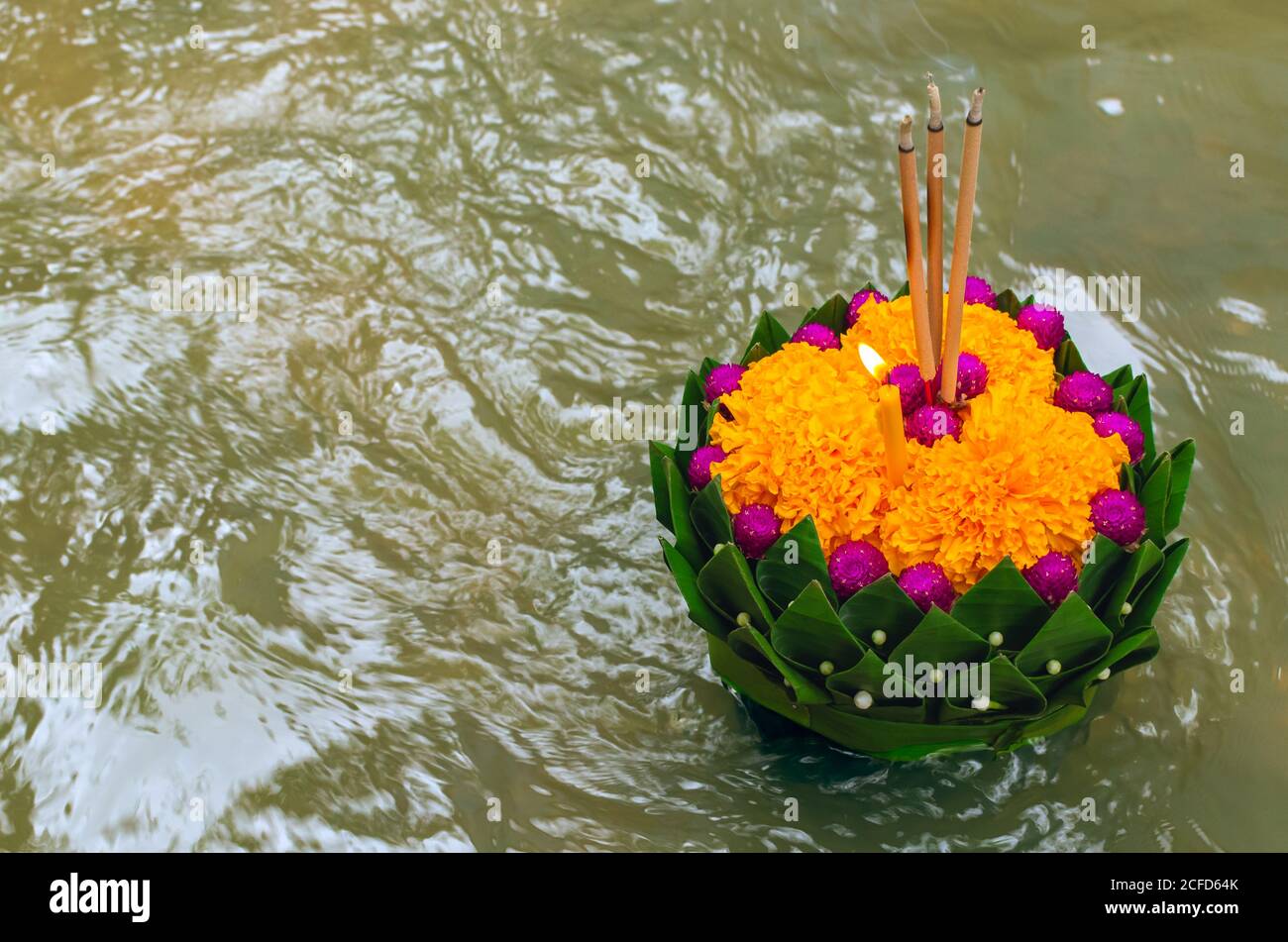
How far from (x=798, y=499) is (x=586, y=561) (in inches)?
23.4

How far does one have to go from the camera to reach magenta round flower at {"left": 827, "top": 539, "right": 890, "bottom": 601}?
4.86 feet

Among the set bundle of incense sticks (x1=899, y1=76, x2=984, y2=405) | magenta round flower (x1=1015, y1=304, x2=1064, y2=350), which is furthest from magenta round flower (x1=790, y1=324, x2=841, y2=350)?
magenta round flower (x1=1015, y1=304, x2=1064, y2=350)

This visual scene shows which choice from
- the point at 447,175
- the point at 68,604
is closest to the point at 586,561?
the point at 68,604

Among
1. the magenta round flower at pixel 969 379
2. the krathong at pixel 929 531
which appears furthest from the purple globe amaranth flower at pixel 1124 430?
the magenta round flower at pixel 969 379

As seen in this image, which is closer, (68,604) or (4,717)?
(4,717)

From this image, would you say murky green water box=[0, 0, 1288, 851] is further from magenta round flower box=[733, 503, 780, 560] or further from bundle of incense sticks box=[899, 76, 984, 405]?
bundle of incense sticks box=[899, 76, 984, 405]

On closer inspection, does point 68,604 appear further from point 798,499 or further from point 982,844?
point 982,844

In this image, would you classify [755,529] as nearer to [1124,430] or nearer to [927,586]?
[927,586]

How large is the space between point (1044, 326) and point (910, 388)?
0.84 feet

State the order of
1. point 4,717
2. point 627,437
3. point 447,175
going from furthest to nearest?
point 447,175 → point 627,437 → point 4,717

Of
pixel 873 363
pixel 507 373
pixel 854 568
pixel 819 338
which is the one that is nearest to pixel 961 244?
pixel 873 363

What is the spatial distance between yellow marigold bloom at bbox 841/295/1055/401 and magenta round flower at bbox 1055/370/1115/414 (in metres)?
0.02

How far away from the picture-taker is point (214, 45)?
9.25 ft

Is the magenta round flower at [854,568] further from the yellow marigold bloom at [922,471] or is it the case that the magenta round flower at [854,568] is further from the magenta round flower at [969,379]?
the magenta round flower at [969,379]
